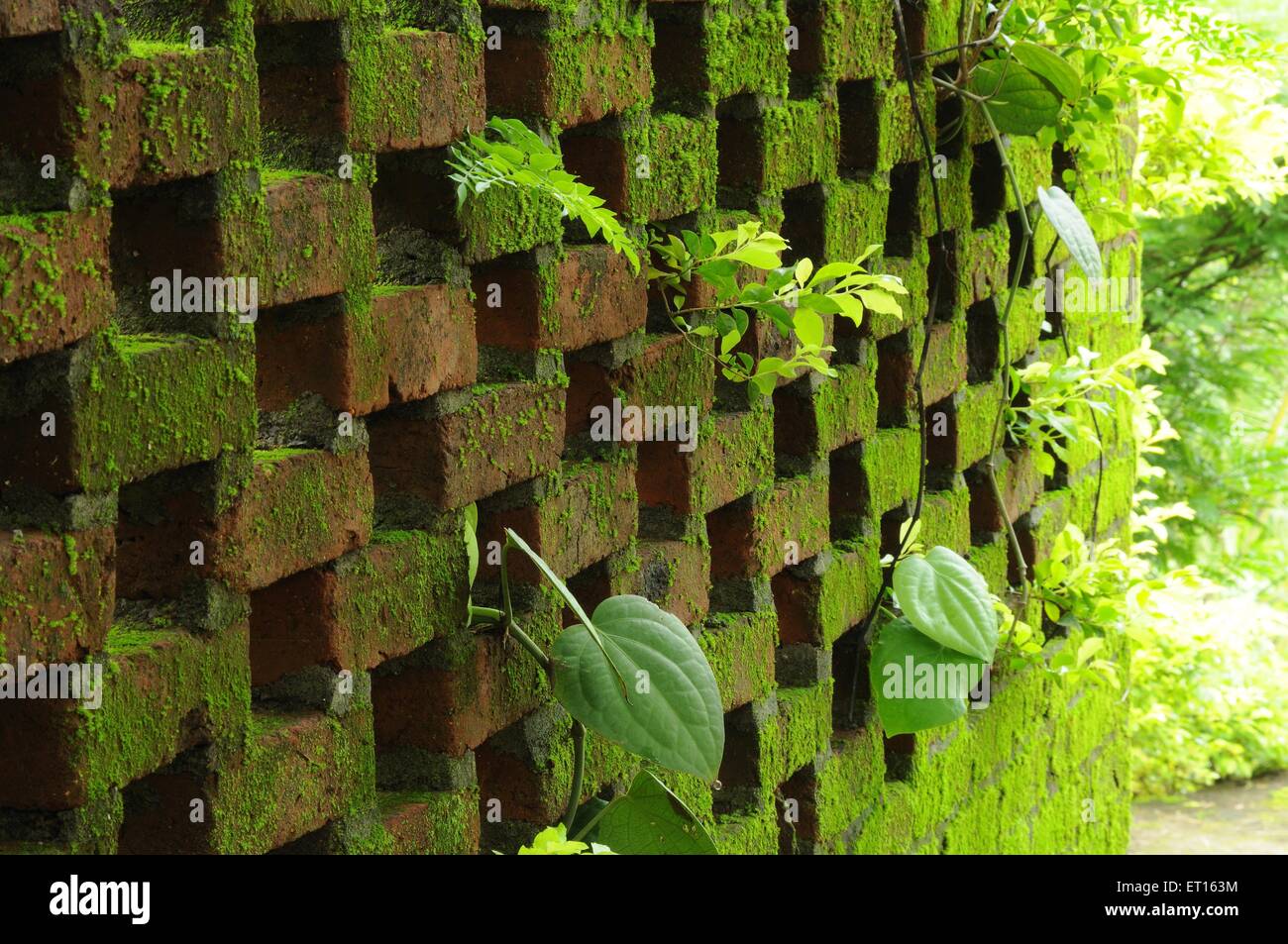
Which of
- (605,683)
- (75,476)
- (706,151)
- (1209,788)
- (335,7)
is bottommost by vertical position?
(1209,788)

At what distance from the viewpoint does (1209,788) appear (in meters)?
7.88

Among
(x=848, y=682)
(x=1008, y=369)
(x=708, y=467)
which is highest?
(x=708, y=467)

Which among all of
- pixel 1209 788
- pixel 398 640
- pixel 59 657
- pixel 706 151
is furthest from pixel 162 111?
pixel 1209 788

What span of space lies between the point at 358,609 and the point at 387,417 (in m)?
0.20

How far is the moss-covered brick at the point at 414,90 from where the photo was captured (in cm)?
133

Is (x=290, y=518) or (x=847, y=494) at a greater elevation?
(x=290, y=518)

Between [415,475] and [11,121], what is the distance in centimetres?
52

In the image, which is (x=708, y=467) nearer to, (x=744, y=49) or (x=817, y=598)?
(x=817, y=598)

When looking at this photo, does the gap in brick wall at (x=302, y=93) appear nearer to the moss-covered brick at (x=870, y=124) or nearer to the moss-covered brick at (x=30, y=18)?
the moss-covered brick at (x=30, y=18)

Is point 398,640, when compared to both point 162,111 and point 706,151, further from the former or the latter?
point 706,151

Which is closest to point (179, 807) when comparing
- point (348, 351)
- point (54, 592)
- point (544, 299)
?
point (54, 592)

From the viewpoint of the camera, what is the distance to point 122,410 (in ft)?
3.61

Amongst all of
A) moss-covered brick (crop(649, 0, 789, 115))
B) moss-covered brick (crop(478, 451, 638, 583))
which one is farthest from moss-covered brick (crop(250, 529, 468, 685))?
moss-covered brick (crop(649, 0, 789, 115))
